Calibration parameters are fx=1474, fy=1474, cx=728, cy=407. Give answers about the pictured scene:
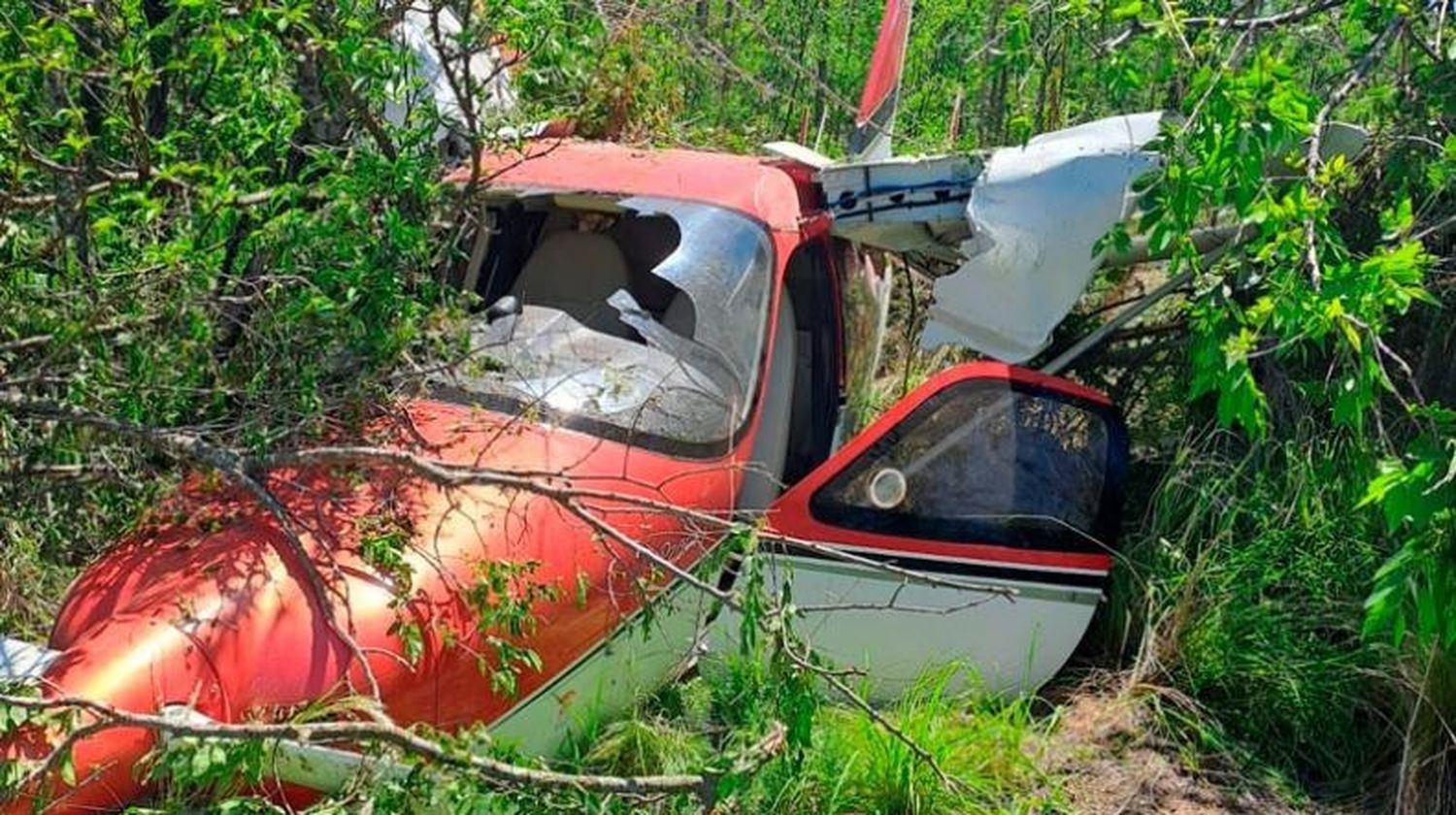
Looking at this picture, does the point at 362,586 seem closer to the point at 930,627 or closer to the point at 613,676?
the point at 613,676

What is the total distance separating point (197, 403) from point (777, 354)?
1985 mm

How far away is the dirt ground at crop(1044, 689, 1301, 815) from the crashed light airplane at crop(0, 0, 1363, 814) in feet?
0.76

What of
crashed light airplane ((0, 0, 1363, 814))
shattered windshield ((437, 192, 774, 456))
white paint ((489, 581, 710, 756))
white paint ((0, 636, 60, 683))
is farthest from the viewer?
shattered windshield ((437, 192, 774, 456))

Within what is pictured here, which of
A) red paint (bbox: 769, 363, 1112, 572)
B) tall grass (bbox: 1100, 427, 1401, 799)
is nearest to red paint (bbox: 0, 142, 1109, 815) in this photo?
red paint (bbox: 769, 363, 1112, 572)

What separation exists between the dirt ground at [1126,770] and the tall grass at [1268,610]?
123 millimetres

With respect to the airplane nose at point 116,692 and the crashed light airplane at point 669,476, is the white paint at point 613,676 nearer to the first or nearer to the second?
the crashed light airplane at point 669,476

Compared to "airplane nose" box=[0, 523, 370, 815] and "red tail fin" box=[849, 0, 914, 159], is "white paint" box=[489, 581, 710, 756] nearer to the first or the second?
"airplane nose" box=[0, 523, 370, 815]

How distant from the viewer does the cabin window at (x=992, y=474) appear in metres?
4.55

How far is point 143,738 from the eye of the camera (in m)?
3.05

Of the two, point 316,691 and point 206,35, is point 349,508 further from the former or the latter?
point 206,35

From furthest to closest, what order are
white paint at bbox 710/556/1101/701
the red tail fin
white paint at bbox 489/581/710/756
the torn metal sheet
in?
the red tail fin, the torn metal sheet, white paint at bbox 710/556/1101/701, white paint at bbox 489/581/710/756

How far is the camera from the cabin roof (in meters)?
4.89

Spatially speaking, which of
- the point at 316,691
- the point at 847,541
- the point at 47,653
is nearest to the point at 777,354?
the point at 847,541

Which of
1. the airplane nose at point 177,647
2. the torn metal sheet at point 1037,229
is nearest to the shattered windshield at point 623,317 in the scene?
the torn metal sheet at point 1037,229
